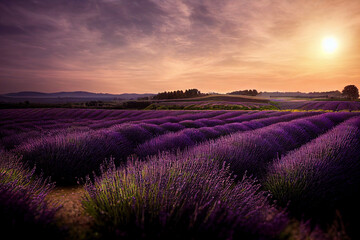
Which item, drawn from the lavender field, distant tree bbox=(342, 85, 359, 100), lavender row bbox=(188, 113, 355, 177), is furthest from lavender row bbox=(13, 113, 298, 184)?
distant tree bbox=(342, 85, 359, 100)

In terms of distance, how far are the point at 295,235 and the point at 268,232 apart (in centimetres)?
20

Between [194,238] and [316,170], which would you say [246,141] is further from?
[194,238]

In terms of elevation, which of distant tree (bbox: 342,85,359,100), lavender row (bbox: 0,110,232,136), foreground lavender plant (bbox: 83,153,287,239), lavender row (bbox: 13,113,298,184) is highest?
distant tree (bbox: 342,85,359,100)

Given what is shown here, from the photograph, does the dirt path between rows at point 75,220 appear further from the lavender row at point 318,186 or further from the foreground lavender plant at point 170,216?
the lavender row at point 318,186

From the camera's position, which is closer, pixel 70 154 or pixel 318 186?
pixel 318 186

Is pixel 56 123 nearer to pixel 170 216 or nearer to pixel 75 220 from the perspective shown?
pixel 75 220

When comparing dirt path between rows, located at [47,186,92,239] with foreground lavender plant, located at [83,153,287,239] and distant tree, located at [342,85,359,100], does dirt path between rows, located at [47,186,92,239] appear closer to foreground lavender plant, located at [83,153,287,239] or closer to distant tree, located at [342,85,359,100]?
foreground lavender plant, located at [83,153,287,239]

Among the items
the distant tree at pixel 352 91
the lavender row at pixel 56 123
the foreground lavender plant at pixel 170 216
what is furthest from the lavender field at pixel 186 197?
the distant tree at pixel 352 91

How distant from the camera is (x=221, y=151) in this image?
3.06 meters

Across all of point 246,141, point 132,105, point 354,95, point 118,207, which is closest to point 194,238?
point 118,207

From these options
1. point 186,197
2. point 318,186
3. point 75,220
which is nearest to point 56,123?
point 75,220

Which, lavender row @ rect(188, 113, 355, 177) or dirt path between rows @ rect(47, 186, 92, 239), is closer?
dirt path between rows @ rect(47, 186, 92, 239)

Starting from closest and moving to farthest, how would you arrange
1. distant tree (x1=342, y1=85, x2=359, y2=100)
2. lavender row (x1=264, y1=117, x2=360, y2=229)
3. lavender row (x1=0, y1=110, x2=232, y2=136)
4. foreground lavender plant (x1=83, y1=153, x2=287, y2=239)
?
foreground lavender plant (x1=83, y1=153, x2=287, y2=239) → lavender row (x1=264, y1=117, x2=360, y2=229) → lavender row (x1=0, y1=110, x2=232, y2=136) → distant tree (x1=342, y1=85, x2=359, y2=100)

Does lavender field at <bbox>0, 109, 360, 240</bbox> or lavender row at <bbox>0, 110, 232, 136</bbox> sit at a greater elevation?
lavender field at <bbox>0, 109, 360, 240</bbox>
